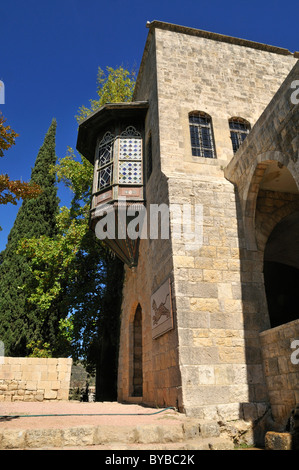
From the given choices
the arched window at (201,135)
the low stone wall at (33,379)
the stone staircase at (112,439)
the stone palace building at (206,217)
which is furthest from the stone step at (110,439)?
the arched window at (201,135)

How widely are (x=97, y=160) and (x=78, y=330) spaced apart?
20.7ft

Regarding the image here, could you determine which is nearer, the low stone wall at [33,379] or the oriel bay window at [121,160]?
the low stone wall at [33,379]

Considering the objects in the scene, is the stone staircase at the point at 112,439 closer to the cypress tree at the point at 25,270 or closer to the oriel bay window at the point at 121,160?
the oriel bay window at the point at 121,160

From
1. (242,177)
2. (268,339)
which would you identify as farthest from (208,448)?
(242,177)

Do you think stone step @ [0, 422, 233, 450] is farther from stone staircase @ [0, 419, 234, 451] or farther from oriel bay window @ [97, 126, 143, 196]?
oriel bay window @ [97, 126, 143, 196]

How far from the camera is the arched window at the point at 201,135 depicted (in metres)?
8.24

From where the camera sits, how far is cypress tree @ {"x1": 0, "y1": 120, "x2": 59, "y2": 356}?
44.9ft

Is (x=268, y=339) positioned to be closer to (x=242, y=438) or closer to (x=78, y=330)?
(x=242, y=438)

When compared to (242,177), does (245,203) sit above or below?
below

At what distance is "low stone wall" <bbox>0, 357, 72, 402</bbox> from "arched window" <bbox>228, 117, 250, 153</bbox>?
293 inches

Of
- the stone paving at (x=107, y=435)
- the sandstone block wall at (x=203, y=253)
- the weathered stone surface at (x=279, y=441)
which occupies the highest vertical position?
the sandstone block wall at (x=203, y=253)

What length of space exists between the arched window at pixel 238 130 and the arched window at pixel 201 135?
0.68 metres

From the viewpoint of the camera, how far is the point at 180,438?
4.13 meters

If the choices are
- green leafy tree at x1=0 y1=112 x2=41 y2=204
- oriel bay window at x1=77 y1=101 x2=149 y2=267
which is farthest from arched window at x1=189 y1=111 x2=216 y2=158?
green leafy tree at x1=0 y1=112 x2=41 y2=204
